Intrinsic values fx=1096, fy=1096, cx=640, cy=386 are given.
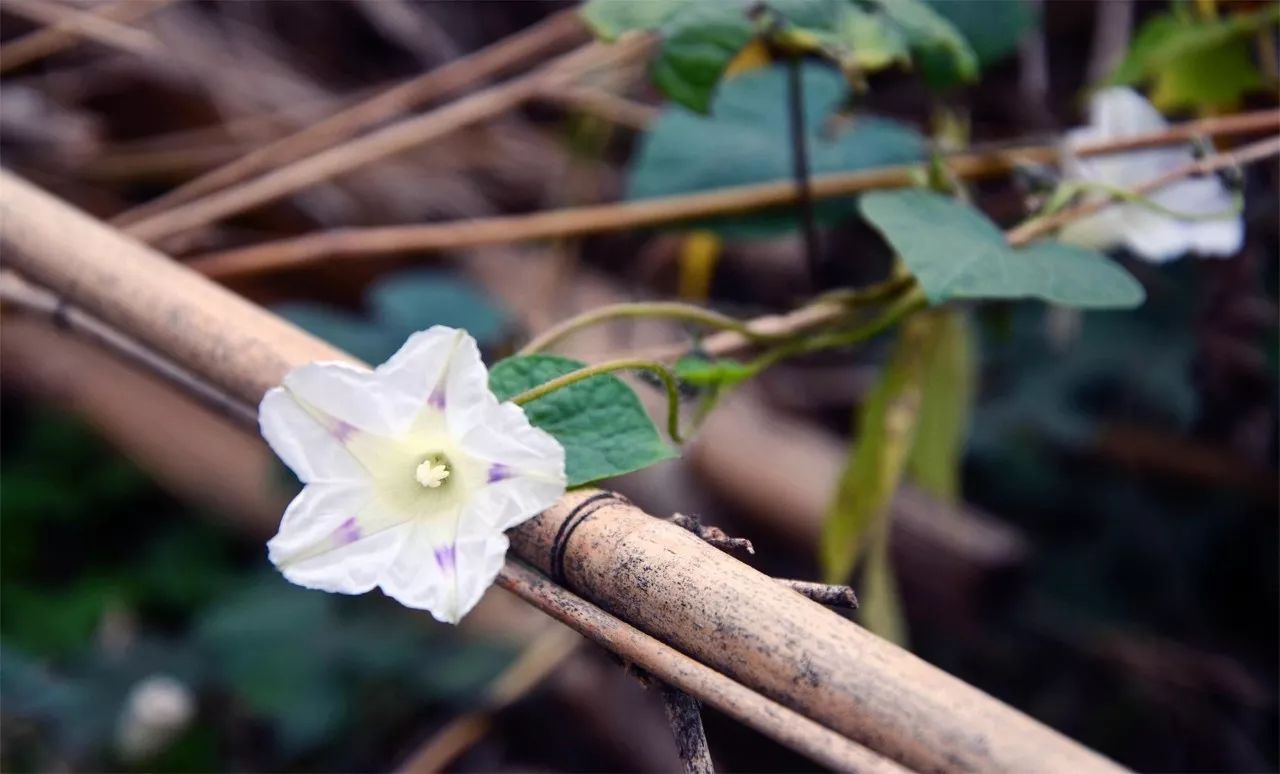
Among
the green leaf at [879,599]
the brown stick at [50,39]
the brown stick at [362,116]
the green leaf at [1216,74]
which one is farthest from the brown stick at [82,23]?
the green leaf at [1216,74]

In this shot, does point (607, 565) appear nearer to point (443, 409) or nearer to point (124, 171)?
point (443, 409)

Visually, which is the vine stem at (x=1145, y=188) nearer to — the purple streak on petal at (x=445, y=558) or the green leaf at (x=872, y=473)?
the green leaf at (x=872, y=473)

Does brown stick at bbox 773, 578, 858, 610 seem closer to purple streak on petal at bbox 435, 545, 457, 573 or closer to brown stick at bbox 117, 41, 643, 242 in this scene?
purple streak on petal at bbox 435, 545, 457, 573

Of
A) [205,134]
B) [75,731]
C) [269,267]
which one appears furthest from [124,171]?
[75,731]

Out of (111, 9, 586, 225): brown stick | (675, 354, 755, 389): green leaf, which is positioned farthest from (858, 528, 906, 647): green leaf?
(111, 9, 586, 225): brown stick

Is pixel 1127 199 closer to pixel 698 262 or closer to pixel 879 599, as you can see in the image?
pixel 879 599

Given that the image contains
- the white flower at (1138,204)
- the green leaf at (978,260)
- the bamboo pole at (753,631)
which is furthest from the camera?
the white flower at (1138,204)
